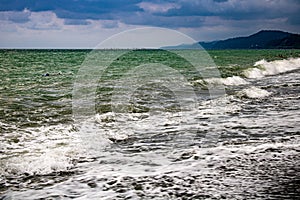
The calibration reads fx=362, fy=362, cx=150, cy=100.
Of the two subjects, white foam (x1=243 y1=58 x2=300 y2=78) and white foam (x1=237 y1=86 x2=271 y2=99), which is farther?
white foam (x1=243 y1=58 x2=300 y2=78)

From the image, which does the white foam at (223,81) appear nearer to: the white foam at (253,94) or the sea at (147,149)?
the white foam at (253,94)

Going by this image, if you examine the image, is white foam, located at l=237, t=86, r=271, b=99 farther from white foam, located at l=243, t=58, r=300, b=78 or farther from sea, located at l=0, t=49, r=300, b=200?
white foam, located at l=243, t=58, r=300, b=78

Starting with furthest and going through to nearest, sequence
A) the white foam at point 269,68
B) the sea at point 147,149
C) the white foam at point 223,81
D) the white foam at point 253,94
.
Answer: the white foam at point 269,68 → the white foam at point 223,81 → the white foam at point 253,94 → the sea at point 147,149

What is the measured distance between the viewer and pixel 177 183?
675cm

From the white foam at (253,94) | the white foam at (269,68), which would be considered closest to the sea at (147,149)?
the white foam at (253,94)

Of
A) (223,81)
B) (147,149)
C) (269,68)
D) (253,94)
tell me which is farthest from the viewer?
(269,68)

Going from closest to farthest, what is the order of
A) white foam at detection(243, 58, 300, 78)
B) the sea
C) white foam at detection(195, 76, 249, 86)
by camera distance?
1. the sea
2. white foam at detection(195, 76, 249, 86)
3. white foam at detection(243, 58, 300, 78)

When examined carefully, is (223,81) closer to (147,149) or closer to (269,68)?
(269,68)

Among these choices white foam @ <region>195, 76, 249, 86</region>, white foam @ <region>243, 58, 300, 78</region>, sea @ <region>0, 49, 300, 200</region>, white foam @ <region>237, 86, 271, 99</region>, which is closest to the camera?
sea @ <region>0, 49, 300, 200</region>

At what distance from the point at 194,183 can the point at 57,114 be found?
8455mm

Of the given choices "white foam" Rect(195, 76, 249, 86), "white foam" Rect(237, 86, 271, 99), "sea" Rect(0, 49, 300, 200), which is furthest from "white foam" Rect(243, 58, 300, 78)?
"sea" Rect(0, 49, 300, 200)

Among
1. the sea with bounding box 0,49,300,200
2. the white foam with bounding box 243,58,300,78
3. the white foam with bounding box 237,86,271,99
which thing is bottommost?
the sea with bounding box 0,49,300,200

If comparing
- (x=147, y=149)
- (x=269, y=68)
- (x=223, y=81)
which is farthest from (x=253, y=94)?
(x=269, y=68)

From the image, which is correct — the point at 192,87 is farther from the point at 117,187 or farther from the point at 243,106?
the point at 117,187
